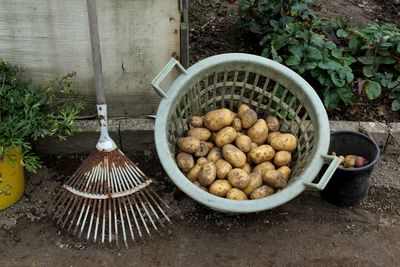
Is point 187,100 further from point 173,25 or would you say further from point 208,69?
point 173,25

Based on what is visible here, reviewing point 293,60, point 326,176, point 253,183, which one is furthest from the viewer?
point 293,60

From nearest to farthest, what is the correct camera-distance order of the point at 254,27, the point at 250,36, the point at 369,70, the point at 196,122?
the point at 196,122 < the point at 369,70 < the point at 254,27 < the point at 250,36

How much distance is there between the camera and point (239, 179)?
266 cm

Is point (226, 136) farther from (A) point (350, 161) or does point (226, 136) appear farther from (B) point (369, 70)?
(B) point (369, 70)

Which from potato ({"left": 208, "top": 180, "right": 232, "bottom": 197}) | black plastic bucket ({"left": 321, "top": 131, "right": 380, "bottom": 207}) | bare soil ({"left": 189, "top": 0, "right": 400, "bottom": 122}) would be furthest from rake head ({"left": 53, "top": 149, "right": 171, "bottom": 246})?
bare soil ({"left": 189, "top": 0, "right": 400, "bottom": 122})

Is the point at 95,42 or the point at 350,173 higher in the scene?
the point at 95,42

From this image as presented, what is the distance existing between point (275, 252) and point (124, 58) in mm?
1414

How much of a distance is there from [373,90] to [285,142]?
0.88 metres

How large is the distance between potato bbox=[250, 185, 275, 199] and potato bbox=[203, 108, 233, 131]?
1.39 feet

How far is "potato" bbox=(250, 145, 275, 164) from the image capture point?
9.16 ft

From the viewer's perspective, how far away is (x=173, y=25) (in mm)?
2973

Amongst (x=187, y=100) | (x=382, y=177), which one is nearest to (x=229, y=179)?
(x=187, y=100)

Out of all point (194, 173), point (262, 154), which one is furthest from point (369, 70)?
point (194, 173)

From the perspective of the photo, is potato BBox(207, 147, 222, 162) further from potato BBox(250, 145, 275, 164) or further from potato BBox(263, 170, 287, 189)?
potato BBox(263, 170, 287, 189)
